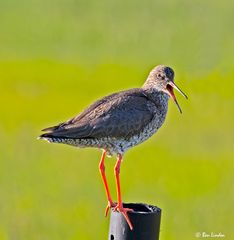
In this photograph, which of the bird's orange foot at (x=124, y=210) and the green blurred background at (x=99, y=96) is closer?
the bird's orange foot at (x=124, y=210)

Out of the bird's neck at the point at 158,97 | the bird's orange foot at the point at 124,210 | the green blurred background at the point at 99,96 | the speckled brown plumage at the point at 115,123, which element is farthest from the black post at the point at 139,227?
the green blurred background at the point at 99,96

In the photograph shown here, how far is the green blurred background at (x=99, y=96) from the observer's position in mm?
12141

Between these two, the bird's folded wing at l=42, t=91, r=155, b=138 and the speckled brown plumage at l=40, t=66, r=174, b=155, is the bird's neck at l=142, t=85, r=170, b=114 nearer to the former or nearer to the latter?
the speckled brown plumage at l=40, t=66, r=174, b=155

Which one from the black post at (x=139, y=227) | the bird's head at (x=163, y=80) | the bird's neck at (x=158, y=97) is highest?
the bird's head at (x=163, y=80)

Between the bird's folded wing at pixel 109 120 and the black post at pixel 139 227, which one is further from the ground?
the bird's folded wing at pixel 109 120

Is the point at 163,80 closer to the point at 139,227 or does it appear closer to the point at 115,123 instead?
the point at 115,123

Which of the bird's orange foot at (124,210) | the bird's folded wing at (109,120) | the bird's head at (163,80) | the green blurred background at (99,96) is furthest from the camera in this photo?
the green blurred background at (99,96)

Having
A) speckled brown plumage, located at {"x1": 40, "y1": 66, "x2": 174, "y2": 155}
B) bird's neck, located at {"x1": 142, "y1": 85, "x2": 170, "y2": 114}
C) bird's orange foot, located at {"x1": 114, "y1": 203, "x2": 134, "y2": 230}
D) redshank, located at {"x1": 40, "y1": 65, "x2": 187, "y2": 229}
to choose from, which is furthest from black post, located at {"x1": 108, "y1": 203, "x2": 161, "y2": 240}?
bird's neck, located at {"x1": 142, "y1": 85, "x2": 170, "y2": 114}

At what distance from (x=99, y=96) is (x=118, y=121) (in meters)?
12.0

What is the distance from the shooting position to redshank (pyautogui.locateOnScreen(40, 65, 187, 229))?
827cm

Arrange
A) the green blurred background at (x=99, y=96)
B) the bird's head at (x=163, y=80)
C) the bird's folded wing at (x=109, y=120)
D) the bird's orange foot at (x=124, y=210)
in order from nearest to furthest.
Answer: the bird's orange foot at (x=124, y=210) < the bird's folded wing at (x=109, y=120) < the bird's head at (x=163, y=80) < the green blurred background at (x=99, y=96)

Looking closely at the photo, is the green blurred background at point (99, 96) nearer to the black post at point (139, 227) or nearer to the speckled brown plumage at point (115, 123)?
the speckled brown plumage at point (115, 123)

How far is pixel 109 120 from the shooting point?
8.41 metres

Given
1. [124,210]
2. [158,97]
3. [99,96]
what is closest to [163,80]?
[158,97]
